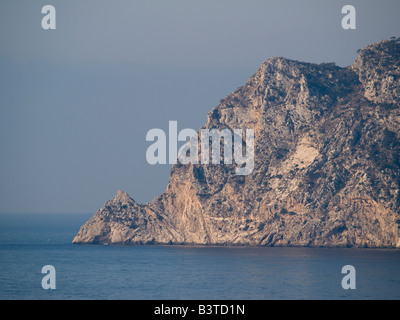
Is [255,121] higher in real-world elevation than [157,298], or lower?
higher

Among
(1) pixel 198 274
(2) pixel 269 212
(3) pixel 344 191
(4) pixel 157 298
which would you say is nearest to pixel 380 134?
(3) pixel 344 191

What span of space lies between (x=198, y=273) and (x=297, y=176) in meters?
37.6

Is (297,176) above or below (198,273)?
above

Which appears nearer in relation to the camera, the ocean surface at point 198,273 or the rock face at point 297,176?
the ocean surface at point 198,273

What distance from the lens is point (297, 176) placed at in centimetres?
15288

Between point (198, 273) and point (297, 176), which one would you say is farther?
point (297, 176)

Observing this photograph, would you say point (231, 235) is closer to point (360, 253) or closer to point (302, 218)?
point (302, 218)

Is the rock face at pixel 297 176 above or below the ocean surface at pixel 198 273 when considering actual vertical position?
above

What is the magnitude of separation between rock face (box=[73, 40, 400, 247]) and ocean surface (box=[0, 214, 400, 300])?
4110 millimetres

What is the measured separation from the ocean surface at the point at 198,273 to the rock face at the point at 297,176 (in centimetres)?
411

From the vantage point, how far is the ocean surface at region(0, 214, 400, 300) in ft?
343

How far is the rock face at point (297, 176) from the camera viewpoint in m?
144

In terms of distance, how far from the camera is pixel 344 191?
478ft
